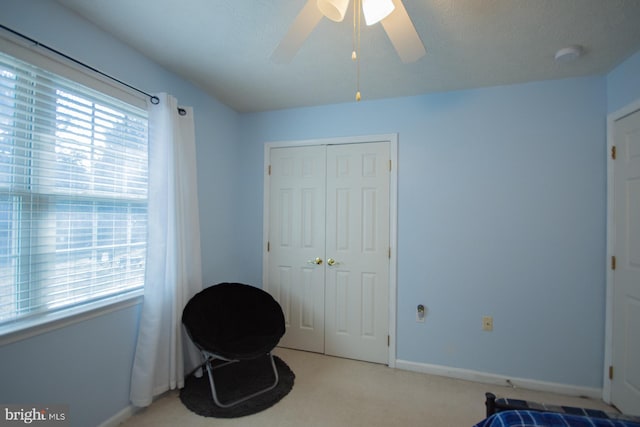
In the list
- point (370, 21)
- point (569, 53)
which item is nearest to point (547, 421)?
point (370, 21)

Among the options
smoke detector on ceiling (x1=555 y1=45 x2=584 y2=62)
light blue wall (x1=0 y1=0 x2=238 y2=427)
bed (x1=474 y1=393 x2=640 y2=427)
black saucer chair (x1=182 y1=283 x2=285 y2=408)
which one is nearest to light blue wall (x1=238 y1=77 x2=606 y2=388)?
smoke detector on ceiling (x1=555 y1=45 x2=584 y2=62)

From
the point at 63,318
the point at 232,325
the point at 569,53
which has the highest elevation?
the point at 569,53

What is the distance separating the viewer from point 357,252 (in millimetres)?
2654

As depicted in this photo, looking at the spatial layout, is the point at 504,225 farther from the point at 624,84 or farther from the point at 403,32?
the point at 403,32

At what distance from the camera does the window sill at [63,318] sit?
1.27m

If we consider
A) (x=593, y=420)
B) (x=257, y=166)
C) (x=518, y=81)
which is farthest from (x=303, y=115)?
(x=593, y=420)

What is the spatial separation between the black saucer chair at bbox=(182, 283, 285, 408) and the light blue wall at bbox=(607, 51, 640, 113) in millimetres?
2974

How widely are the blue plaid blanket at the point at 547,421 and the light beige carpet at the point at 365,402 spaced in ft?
3.32

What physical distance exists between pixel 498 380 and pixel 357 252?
153cm

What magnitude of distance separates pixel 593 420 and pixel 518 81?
2.27 m

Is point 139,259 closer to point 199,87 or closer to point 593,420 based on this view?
point 199,87

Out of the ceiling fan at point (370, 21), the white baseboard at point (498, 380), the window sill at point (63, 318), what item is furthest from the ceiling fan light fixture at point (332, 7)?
the white baseboard at point (498, 380)

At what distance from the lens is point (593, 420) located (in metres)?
0.95

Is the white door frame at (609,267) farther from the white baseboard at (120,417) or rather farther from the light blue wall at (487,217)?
the white baseboard at (120,417)
